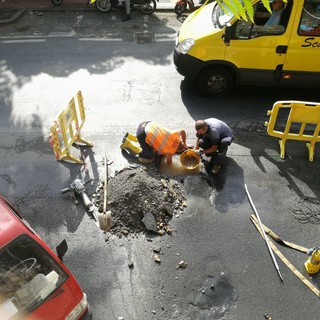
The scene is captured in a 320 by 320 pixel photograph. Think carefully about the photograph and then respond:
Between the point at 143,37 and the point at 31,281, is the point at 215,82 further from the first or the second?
the point at 31,281

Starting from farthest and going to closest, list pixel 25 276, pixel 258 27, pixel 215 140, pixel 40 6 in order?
pixel 40 6 → pixel 258 27 → pixel 215 140 → pixel 25 276

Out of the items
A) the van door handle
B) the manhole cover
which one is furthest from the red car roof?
the manhole cover

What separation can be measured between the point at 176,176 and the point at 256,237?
1836mm

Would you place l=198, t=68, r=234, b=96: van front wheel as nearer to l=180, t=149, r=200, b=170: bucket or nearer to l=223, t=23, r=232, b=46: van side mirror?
l=223, t=23, r=232, b=46: van side mirror

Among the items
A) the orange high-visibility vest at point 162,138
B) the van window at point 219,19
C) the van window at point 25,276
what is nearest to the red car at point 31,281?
the van window at point 25,276

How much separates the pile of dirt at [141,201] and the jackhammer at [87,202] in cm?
12

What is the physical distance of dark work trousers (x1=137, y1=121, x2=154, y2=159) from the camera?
6.42 meters

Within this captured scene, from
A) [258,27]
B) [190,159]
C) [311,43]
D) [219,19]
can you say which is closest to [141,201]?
[190,159]

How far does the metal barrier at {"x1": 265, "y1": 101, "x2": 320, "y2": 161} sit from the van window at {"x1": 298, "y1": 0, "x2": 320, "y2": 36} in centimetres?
152

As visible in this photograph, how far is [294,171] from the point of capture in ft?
22.0

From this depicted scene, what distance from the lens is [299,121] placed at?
22.2 feet

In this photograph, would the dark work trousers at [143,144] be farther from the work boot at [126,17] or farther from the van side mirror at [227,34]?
the work boot at [126,17]

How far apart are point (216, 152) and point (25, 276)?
4.04 meters

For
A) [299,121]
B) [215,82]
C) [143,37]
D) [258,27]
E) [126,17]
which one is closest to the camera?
[299,121]
